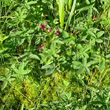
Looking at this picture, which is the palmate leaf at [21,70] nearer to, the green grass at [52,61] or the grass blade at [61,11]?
the green grass at [52,61]

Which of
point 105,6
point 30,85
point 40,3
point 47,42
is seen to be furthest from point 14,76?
point 105,6

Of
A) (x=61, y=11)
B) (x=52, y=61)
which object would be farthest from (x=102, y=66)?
(x=61, y=11)

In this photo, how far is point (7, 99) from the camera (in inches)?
75.7

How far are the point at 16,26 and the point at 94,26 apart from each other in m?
0.82

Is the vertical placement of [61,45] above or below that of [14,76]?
above

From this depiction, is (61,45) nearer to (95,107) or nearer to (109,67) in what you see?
(109,67)

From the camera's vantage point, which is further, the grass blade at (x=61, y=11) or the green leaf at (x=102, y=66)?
the grass blade at (x=61, y=11)

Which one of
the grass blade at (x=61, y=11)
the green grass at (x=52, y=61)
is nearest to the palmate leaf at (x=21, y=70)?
the green grass at (x=52, y=61)

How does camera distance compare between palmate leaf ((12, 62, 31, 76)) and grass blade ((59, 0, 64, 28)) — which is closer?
palmate leaf ((12, 62, 31, 76))

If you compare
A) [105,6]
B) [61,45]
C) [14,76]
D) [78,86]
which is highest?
[105,6]

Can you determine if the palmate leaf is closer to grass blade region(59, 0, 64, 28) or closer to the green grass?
the green grass

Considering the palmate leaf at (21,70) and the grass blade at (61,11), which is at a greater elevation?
the grass blade at (61,11)

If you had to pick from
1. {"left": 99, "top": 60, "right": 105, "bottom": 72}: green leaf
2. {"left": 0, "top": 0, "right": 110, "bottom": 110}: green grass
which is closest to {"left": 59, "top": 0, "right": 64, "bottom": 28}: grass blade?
{"left": 0, "top": 0, "right": 110, "bottom": 110}: green grass

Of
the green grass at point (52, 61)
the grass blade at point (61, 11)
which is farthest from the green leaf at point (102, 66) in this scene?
the grass blade at point (61, 11)
